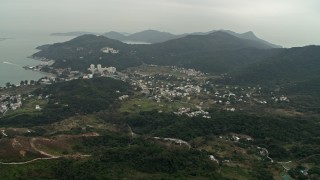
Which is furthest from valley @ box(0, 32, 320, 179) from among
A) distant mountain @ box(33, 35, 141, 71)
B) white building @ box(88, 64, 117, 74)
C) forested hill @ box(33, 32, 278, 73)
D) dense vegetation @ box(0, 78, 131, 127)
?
forested hill @ box(33, 32, 278, 73)

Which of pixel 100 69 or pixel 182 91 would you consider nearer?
pixel 182 91

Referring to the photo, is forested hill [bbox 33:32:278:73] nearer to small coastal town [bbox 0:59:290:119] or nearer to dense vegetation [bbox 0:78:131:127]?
small coastal town [bbox 0:59:290:119]

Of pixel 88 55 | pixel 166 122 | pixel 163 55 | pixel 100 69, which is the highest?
pixel 163 55

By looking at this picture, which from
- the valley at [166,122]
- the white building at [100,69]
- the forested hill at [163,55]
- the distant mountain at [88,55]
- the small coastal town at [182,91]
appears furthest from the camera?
the forested hill at [163,55]

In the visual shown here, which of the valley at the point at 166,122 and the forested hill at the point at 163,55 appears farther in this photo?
the forested hill at the point at 163,55

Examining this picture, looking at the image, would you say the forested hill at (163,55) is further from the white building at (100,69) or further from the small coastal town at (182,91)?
the small coastal town at (182,91)

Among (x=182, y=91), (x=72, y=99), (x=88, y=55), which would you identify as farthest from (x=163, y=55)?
(x=72, y=99)

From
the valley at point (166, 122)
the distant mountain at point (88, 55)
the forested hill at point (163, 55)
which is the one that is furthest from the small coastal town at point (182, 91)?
the forested hill at point (163, 55)

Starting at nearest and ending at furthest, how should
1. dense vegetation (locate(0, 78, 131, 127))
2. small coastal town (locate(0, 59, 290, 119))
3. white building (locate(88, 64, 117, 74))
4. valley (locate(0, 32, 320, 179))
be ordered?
valley (locate(0, 32, 320, 179))
dense vegetation (locate(0, 78, 131, 127))
small coastal town (locate(0, 59, 290, 119))
white building (locate(88, 64, 117, 74))

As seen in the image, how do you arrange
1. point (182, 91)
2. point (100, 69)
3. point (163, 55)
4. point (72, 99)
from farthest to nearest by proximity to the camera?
point (163, 55) < point (100, 69) < point (182, 91) < point (72, 99)

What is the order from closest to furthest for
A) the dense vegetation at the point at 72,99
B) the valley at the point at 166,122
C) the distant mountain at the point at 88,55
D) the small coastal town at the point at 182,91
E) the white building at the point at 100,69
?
the valley at the point at 166,122
the dense vegetation at the point at 72,99
the small coastal town at the point at 182,91
the white building at the point at 100,69
the distant mountain at the point at 88,55

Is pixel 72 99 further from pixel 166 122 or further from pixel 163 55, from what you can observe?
pixel 163 55

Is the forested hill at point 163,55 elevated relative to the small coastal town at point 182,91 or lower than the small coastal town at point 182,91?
elevated

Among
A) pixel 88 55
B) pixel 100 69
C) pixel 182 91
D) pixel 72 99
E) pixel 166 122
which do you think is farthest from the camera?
pixel 88 55
